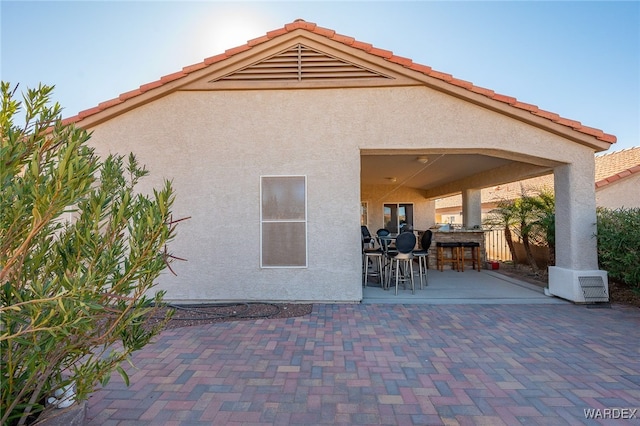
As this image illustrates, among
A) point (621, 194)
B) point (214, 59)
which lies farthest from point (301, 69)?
point (621, 194)

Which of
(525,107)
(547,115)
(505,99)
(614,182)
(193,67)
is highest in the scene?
(193,67)

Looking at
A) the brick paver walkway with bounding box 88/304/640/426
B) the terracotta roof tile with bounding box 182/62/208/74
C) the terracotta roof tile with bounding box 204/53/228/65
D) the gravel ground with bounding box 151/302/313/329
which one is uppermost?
the terracotta roof tile with bounding box 204/53/228/65

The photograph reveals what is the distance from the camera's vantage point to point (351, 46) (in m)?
6.26

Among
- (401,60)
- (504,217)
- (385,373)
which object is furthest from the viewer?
(504,217)

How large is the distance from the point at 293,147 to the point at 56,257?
4.69 metres

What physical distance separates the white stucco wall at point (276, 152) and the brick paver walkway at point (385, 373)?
1226 millimetres

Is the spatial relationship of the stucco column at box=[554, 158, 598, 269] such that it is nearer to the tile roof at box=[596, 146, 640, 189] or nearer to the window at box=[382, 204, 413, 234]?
the tile roof at box=[596, 146, 640, 189]

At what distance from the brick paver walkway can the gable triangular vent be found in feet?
15.5

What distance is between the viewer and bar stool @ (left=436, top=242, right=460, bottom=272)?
10.5 meters

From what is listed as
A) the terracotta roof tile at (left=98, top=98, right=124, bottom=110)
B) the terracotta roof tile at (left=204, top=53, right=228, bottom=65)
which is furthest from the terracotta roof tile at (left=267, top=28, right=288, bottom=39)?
the terracotta roof tile at (left=98, top=98, right=124, bottom=110)

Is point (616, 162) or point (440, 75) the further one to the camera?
point (616, 162)

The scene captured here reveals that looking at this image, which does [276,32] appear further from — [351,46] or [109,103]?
[109,103]

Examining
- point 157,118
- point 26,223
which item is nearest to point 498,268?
point 157,118

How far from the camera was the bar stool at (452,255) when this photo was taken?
10.5 m
